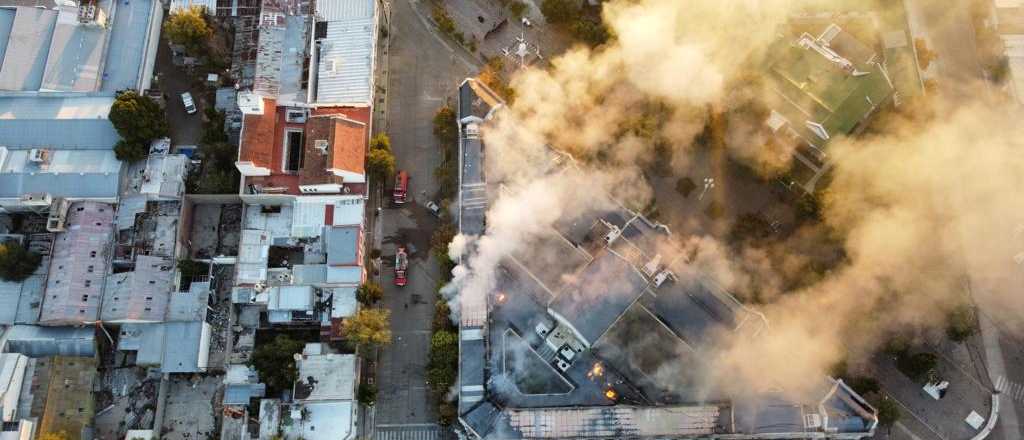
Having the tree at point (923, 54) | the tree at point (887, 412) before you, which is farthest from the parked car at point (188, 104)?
the tree at point (923, 54)

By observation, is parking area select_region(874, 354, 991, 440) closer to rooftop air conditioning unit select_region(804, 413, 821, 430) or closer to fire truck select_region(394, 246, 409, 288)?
rooftop air conditioning unit select_region(804, 413, 821, 430)

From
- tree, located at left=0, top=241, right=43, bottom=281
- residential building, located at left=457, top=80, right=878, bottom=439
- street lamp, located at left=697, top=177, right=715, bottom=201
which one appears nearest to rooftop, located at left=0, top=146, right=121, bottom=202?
tree, located at left=0, top=241, right=43, bottom=281

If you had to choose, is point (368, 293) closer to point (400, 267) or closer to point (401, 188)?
point (400, 267)

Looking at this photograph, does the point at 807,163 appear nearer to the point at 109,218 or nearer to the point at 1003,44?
the point at 1003,44

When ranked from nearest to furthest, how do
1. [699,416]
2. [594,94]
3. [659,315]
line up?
[699,416] < [659,315] < [594,94]

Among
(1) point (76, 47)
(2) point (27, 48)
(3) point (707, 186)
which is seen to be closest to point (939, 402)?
(3) point (707, 186)

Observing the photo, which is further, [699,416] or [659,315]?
[659,315]

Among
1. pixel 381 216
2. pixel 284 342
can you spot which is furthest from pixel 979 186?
pixel 284 342

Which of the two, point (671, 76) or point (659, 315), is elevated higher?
point (671, 76)
